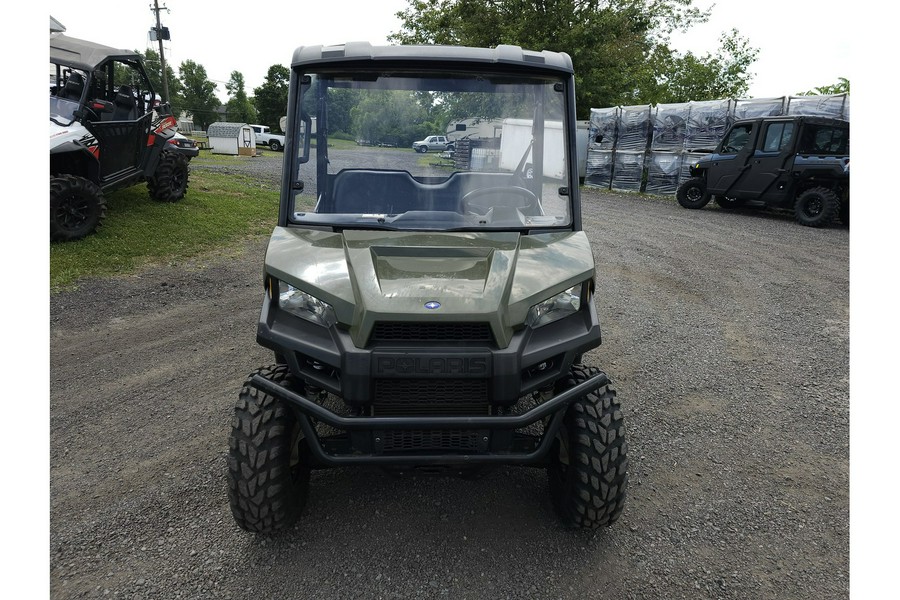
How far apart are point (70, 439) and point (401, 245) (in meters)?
2.36

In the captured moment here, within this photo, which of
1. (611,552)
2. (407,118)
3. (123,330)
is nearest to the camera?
(611,552)

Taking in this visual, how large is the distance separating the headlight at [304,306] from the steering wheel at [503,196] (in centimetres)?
105

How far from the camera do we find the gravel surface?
2.39 m

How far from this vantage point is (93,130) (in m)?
7.85

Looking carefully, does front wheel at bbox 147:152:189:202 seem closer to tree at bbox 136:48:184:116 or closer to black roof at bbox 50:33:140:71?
black roof at bbox 50:33:140:71

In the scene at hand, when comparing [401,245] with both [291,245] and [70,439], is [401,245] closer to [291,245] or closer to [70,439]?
[291,245]

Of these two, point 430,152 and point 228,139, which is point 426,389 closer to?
point 430,152

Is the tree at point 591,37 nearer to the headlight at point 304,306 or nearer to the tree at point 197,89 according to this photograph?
the headlight at point 304,306

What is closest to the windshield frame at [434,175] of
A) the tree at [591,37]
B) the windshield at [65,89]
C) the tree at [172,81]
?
the windshield at [65,89]

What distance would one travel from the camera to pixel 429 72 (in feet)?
9.32

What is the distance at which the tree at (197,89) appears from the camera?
72500mm

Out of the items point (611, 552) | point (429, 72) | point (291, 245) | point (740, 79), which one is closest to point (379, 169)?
point (429, 72)

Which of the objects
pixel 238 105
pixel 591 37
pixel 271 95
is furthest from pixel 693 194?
pixel 238 105

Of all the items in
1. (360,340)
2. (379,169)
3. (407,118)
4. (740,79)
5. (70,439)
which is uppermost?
(740,79)
